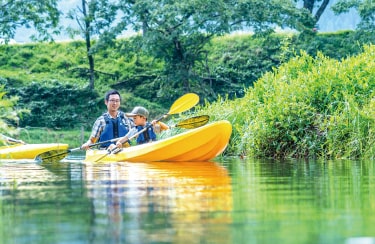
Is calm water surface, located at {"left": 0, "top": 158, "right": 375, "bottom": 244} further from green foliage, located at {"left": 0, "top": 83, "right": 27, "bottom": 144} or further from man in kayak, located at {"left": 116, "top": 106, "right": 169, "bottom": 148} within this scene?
man in kayak, located at {"left": 116, "top": 106, "right": 169, "bottom": 148}

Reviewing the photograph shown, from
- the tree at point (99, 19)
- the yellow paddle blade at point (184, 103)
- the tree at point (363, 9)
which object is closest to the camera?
the yellow paddle blade at point (184, 103)

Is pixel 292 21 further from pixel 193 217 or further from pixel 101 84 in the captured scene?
pixel 193 217

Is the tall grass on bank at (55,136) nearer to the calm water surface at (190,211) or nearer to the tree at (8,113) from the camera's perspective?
the calm water surface at (190,211)

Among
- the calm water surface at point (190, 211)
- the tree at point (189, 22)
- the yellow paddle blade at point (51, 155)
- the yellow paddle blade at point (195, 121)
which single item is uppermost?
the tree at point (189, 22)

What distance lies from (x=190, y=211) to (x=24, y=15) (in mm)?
23054

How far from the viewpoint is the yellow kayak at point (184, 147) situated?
1129cm

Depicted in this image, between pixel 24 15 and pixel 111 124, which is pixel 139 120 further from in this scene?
pixel 24 15

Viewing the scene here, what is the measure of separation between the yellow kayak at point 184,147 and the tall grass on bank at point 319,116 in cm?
112

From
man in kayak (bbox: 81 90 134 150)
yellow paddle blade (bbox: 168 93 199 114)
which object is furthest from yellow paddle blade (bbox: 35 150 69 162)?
yellow paddle blade (bbox: 168 93 199 114)

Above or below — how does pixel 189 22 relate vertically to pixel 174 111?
above

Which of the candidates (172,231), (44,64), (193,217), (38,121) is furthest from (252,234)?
(44,64)

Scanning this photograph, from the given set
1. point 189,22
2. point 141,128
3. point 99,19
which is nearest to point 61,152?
point 141,128

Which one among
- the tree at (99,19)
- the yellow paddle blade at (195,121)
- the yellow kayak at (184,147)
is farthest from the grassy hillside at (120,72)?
the yellow kayak at (184,147)

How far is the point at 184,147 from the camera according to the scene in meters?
11.4
